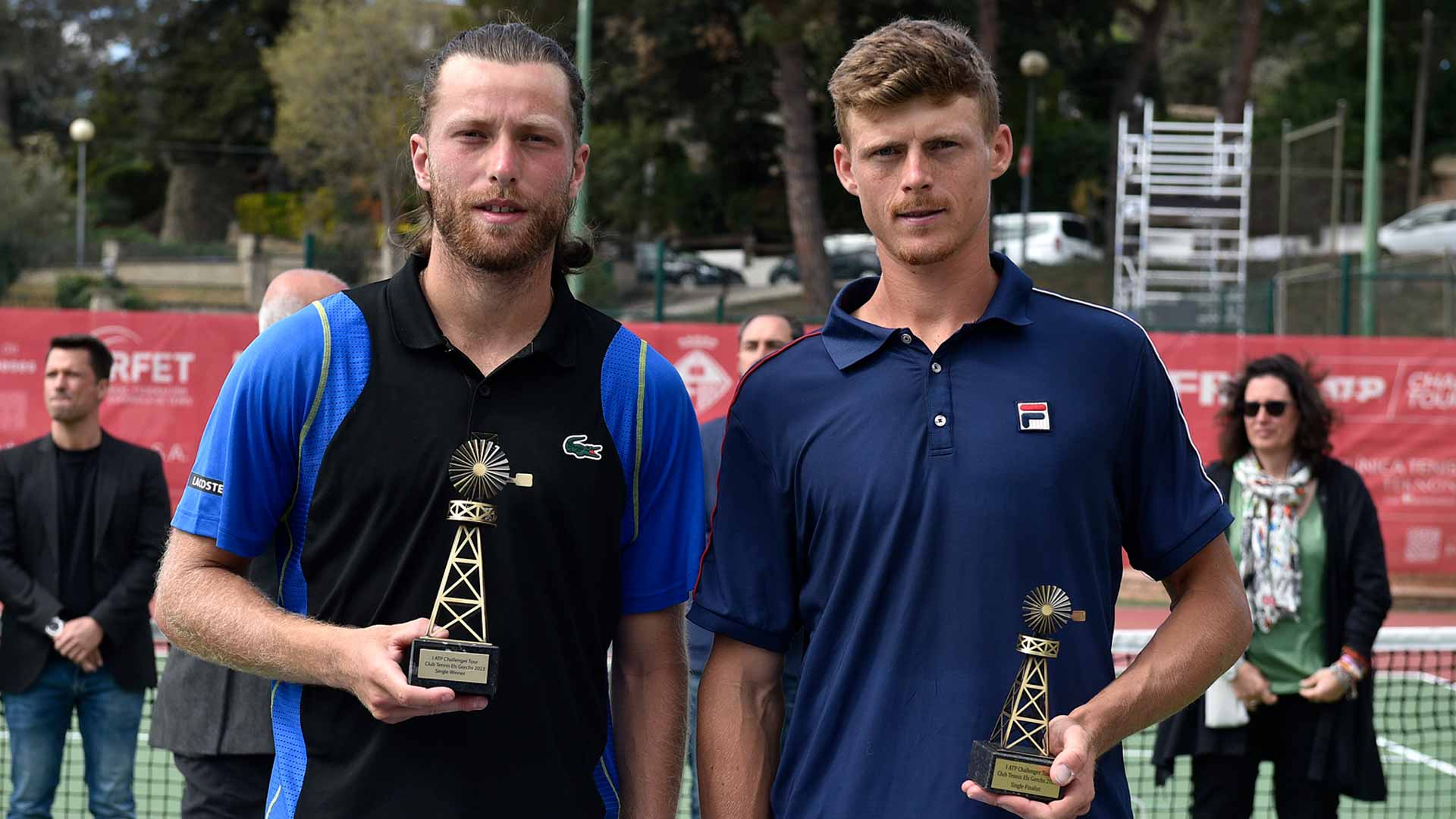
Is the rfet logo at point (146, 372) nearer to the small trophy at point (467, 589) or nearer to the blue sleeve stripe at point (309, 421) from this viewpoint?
the blue sleeve stripe at point (309, 421)

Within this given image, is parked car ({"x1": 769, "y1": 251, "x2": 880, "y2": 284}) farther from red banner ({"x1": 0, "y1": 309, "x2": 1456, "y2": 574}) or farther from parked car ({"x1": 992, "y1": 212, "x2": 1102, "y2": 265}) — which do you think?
red banner ({"x1": 0, "y1": 309, "x2": 1456, "y2": 574})

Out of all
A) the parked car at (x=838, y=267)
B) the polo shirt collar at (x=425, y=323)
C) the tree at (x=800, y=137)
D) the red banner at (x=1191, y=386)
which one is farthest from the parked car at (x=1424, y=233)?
the polo shirt collar at (x=425, y=323)

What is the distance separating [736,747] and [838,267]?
27511mm

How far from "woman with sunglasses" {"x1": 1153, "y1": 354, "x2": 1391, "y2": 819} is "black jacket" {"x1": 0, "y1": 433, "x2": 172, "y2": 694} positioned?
13.3 feet

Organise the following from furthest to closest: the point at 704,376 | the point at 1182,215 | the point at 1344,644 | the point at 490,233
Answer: the point at 1182,215 → the point at 704,376 → the point at 1344,644 → the point at 490,233

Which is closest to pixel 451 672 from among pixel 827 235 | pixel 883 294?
pixel 883 294

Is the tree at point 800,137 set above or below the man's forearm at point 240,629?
above

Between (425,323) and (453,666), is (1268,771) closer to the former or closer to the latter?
(425,323)

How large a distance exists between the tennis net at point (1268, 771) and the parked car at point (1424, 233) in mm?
24769

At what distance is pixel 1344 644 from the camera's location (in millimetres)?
5922

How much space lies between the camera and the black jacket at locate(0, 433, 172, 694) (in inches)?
247

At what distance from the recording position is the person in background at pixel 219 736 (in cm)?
421

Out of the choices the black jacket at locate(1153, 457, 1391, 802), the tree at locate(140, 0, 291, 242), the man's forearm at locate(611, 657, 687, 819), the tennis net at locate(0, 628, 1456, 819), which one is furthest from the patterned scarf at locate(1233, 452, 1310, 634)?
the tree at locate(140, 0, 291, 242)

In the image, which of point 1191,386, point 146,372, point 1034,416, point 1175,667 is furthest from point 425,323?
point 1191,386
